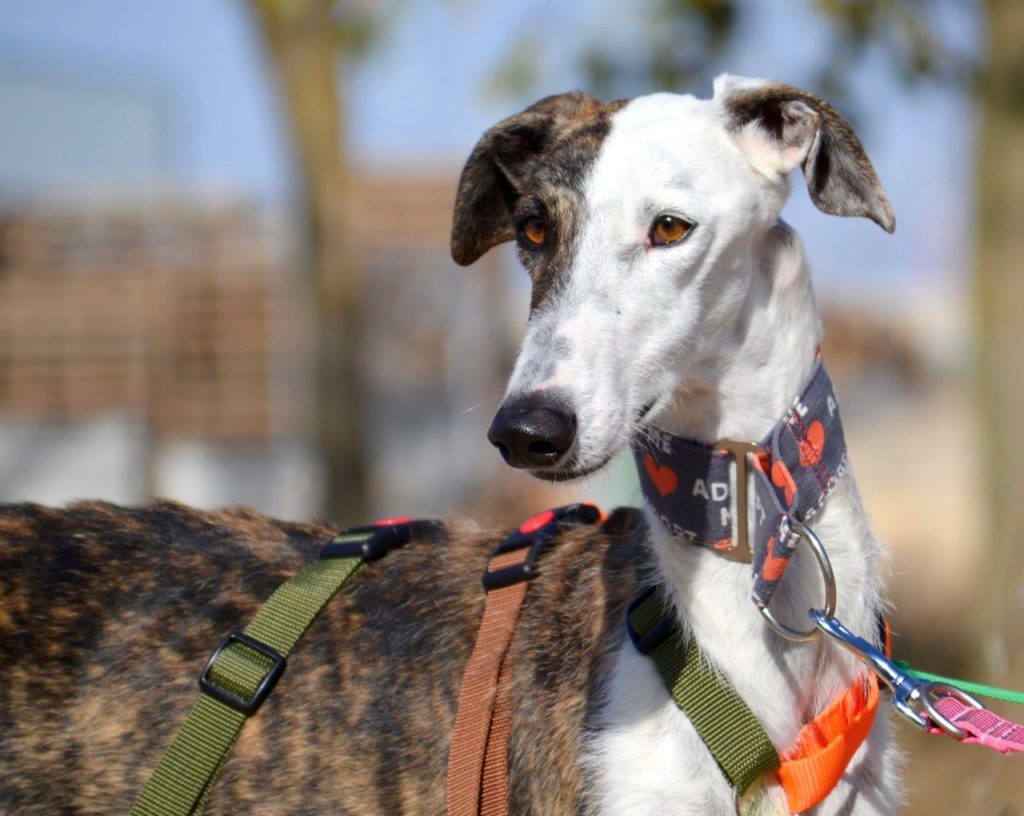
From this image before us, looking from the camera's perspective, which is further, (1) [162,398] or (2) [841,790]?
(1) [162,398]

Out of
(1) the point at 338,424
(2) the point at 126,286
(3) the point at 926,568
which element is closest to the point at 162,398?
(2) the point at 126,286

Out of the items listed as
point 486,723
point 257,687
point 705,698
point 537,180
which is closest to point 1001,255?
point 537,180

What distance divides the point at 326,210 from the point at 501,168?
21.3 ft

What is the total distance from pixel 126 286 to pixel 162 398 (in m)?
1.54

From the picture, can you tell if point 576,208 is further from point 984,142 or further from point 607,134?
point 984,142

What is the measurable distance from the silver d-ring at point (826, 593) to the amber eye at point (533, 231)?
793 mm

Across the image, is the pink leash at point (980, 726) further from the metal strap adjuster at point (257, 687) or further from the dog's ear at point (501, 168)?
the dog's ear at point (501, 168)

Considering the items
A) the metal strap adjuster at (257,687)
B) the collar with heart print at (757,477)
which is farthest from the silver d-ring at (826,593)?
the metal strap adjuster at (257,687)

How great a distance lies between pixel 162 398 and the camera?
46.1 feet

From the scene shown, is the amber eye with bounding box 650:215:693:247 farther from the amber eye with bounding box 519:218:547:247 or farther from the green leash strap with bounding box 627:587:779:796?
the green leash strap with bounding box 627:587:779:796

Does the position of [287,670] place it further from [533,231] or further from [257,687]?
[533,231]

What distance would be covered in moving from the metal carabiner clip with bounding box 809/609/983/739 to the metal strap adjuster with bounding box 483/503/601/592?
658 millimetres

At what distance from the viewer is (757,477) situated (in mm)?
2689

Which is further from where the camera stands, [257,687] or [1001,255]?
[1001,255]
